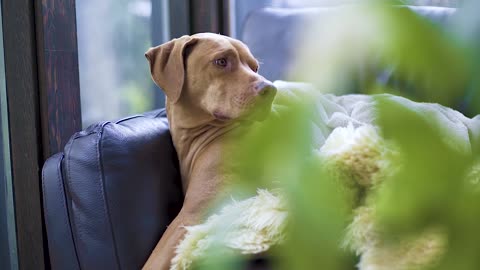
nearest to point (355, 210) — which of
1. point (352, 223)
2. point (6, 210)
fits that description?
point (352, 223)

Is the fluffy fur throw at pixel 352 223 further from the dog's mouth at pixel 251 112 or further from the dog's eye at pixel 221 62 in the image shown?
the dog's eye at pixel 221 62

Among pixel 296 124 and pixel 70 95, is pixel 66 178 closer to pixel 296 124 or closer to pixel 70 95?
pixel 70 95

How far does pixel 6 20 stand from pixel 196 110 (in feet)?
1.92

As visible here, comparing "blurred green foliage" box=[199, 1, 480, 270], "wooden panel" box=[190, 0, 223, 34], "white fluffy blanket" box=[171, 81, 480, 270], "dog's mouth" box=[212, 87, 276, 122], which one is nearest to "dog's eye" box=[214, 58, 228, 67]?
→ "dog's mouth" box=[212, 87, 276, 122]

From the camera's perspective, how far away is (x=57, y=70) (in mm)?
1774

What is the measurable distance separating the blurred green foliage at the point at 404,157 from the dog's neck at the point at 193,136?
1266mm

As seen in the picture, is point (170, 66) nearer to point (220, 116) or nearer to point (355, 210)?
point (220, 116)

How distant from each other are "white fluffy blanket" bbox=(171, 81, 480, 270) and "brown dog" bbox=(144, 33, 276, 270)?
0.39 feet

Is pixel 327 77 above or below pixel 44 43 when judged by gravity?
above

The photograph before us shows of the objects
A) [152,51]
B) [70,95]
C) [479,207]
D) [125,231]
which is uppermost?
[479,207]

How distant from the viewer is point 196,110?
1574 mm

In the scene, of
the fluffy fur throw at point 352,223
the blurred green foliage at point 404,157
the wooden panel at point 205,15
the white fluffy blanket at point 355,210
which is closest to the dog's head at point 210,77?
the white fluffy blanket at point 355,210

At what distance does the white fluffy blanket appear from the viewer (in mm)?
272

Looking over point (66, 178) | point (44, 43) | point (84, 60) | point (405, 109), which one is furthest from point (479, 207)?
point (84, 60)
